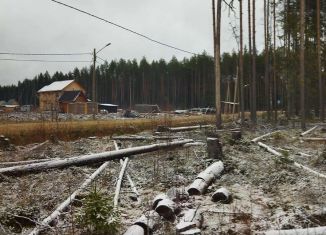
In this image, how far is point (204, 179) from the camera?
8.38 m

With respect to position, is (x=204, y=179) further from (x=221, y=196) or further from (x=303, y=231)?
(x=303, y=231)

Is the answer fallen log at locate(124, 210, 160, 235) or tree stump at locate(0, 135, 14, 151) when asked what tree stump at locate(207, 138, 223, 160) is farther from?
tree stump at locate(0, 135, 14, 151)

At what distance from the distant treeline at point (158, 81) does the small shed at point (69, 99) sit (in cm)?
2530

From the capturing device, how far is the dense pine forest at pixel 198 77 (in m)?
34.6

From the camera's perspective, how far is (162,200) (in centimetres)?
647

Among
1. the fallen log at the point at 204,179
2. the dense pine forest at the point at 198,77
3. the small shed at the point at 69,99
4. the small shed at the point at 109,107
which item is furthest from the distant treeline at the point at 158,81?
the fallen log at the point at 204,179

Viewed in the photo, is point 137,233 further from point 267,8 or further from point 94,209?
Answer: point 267,8

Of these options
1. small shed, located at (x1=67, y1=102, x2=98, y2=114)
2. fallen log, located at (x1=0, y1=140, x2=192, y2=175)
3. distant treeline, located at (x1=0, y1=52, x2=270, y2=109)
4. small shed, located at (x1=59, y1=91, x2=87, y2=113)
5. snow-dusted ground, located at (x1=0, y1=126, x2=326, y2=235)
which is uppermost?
distant treeline, located at (x1=0, y1=52, x2=270, y2=109)

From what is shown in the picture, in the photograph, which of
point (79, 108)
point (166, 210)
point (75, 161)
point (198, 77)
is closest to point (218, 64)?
point (75, 161)

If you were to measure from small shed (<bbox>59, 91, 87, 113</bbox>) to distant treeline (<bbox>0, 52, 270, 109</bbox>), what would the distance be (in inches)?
996

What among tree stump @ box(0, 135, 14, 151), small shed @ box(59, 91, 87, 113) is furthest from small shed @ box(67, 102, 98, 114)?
tree stump @ box(0, 135, 14, 151)

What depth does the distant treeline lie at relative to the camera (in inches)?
3448

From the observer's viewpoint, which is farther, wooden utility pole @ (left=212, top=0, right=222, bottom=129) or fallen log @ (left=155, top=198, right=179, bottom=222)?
wooden utility pole @ (left=212, top=0, right=222, bottom=129)

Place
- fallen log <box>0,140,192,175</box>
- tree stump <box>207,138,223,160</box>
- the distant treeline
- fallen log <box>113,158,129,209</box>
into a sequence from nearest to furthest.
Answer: fallen log <box>113,158,129,209</box> < fallen log <box>0,140,192,175</box> < tree stump <box>207,138,223,160</box> < the distant treeline
